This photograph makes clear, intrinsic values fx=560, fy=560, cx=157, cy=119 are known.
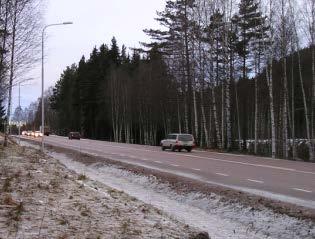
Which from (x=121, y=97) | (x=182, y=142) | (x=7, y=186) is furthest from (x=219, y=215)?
(x=121, y=97)

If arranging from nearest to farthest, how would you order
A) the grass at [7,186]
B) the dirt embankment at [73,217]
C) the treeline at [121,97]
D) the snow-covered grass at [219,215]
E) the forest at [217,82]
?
1. the dirt embankment at [73,217]
2. the snow-covered grass at [219,215]
3. the grass at [7,186]
4. the forest at [217,82]
5. the treeline at [121,97]

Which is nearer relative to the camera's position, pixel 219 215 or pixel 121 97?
pixel 219 215

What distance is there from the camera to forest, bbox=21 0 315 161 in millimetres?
44500

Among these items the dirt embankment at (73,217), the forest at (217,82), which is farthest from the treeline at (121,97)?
the dirt embankment at (73,217)

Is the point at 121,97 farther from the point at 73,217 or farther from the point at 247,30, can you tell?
the point at 73,217

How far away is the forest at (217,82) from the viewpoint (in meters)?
44.5

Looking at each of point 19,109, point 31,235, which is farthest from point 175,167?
point 19,109

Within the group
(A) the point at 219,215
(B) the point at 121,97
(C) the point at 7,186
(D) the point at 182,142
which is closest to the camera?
(C) the point at 7,186

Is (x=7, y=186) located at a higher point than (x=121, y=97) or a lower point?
lower

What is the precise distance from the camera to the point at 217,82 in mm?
54188

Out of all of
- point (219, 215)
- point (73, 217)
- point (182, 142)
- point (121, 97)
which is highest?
point (121, 97)

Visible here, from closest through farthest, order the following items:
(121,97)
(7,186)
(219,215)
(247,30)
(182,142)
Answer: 1. (7,186)
2. (219,215)
3. (182,142)
4. (247,30)
5. (121,97)

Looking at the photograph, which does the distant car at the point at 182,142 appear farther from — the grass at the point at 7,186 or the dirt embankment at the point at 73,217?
the dirt embankment at the point at 73,217

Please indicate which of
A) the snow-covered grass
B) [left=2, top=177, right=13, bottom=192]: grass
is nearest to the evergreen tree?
the snow-covered grass
